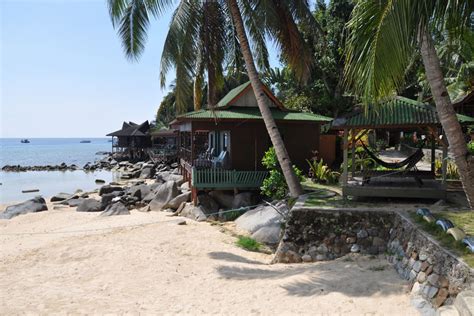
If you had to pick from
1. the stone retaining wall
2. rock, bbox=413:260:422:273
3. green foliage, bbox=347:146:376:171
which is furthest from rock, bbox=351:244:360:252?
green foliage, bbox=347:146:376:171

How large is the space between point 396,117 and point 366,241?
12.1 feet

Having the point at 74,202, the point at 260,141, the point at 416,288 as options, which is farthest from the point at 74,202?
the point at 416,288

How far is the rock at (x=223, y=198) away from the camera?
15438 millimetres

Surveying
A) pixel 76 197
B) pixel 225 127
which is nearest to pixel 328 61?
pixel 225 127

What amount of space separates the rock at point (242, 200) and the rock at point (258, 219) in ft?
3.74

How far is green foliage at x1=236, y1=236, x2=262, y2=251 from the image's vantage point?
1089 centimetres

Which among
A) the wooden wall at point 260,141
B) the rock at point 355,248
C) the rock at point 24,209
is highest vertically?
the wooden wall at point 260,141

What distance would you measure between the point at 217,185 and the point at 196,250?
189 inches

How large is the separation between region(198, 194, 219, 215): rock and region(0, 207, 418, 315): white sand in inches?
103

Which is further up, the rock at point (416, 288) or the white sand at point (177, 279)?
the rock at point (416, 288)

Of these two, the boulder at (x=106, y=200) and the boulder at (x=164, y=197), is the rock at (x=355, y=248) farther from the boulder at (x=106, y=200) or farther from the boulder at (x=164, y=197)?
the boulder at (x=106, y=200)

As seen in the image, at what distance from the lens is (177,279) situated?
8.30 m

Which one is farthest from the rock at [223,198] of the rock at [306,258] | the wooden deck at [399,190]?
the rock at [306,258]

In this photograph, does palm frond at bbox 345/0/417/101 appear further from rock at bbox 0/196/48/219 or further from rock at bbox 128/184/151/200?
rock at bbox 0/196/48/219
